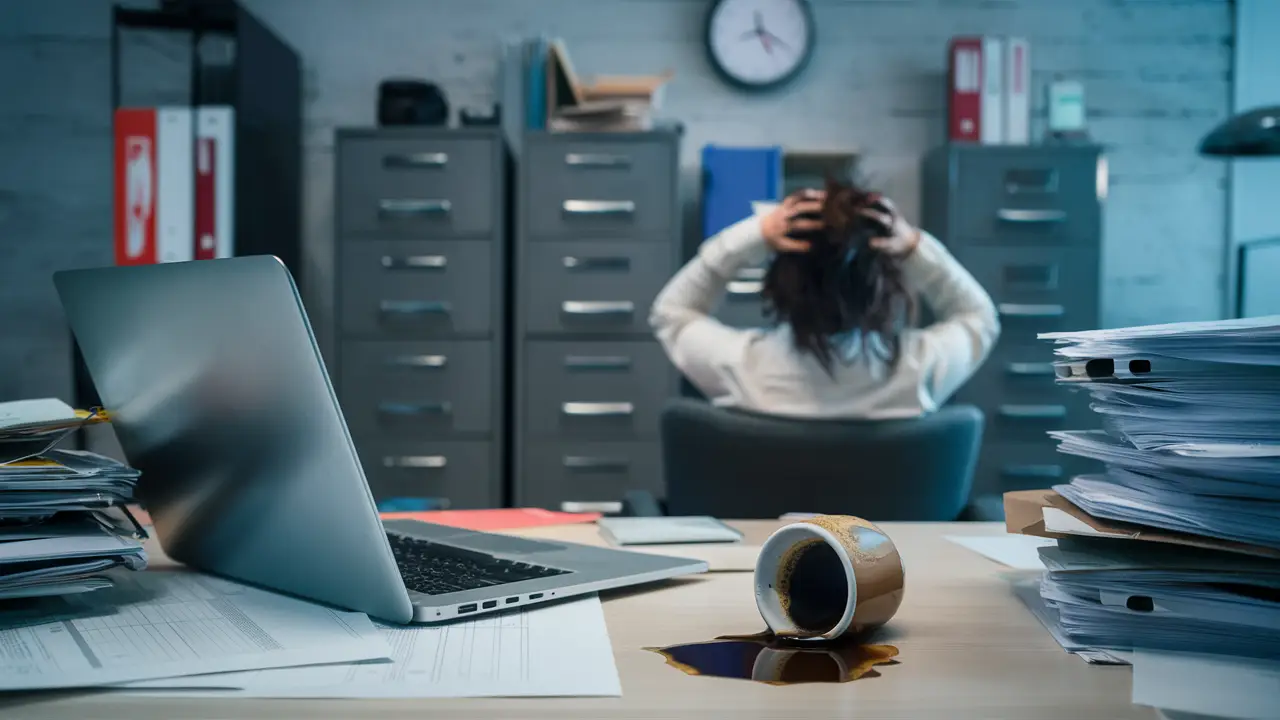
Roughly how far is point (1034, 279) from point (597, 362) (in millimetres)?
1495

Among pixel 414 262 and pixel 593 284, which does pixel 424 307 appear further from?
pixel 593 284

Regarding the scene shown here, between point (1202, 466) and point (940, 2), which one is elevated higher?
point (940, 2)

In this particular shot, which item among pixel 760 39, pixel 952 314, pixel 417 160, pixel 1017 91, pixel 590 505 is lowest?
pixel 590 505

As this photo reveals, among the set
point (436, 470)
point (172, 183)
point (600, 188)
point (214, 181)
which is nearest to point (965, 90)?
point (600, 188)

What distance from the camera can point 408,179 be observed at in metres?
3.15

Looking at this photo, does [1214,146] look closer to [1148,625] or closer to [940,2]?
[940,2]

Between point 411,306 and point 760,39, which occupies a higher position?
point 760,39

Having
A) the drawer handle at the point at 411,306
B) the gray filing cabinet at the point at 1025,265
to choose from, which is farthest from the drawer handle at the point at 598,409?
the gray filing cabinet at the point at 1025,265

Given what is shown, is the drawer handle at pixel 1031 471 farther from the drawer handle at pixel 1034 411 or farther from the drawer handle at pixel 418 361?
the drawer handle at pixel 418 361

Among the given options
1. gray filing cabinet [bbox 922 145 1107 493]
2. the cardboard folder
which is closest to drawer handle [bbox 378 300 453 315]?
gray filing cabinet [bbox 922 145 1107 493]

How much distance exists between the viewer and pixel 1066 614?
574 millimetres

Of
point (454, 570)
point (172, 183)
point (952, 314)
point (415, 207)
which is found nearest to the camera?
point (454, 570)

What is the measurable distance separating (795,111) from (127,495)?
3371 millimetres

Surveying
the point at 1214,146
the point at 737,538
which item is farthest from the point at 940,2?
the point at 737,538
